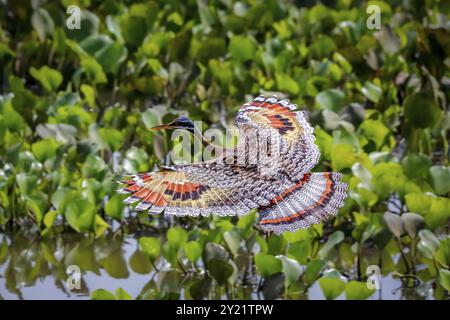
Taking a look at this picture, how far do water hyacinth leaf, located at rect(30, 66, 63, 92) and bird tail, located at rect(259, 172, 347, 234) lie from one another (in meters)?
4.33

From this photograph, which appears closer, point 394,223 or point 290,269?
point 290,269

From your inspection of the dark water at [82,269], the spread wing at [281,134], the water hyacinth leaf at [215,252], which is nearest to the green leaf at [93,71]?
the dark water at [82,269]

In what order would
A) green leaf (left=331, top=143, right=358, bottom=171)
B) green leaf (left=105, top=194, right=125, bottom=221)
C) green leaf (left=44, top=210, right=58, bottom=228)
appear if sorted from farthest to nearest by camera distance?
1. green leaf (left=331, top=143, right=358, bottom=171)
2. green leaf (left=105, top=194, right=125, bottom=221)
3. green leaf (left=44, top=210, right=58, bottom=228)

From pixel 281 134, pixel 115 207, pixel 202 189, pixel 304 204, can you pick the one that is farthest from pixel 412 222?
pixel 202 189

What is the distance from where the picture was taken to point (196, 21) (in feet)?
29.7

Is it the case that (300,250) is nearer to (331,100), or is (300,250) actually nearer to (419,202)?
(419,202)

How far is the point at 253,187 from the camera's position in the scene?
3215mm

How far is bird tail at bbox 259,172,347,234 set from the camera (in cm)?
321

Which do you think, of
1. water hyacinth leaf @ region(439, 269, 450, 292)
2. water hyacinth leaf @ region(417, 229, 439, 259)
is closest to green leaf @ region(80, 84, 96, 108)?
water hyacinth leaf @ region(417, 229, 439, 259)

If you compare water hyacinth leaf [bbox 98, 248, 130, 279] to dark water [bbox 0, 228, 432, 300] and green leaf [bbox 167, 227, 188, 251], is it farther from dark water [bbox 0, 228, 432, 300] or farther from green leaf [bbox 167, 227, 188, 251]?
green leaf [bbox 167, 227, 188, 251]

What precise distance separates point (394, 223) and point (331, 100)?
1752 millimetres

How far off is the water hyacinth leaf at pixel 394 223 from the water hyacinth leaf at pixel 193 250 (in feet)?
2.82

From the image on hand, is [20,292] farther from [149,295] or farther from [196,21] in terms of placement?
[196,21]

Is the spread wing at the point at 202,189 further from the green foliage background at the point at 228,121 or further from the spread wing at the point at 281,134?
the green foliage background at the point at 228,121
